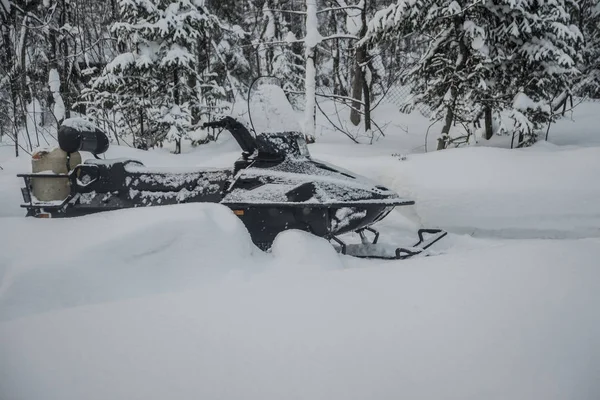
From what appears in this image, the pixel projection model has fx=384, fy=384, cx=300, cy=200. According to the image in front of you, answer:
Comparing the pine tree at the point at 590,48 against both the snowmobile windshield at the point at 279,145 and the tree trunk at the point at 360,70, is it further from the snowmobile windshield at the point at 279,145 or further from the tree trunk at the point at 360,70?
the snowmobile windshield at the point at 279,145

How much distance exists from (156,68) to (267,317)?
28.8 ft

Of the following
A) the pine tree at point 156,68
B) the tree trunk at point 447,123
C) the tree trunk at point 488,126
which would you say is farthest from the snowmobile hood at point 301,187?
the tree trunk at point 488,126

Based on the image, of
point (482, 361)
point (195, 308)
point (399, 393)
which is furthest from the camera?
point (195, 308)

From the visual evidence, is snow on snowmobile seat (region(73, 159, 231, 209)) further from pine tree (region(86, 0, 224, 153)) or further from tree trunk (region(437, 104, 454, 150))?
tree trunk (region(437, 104, 454, 150))

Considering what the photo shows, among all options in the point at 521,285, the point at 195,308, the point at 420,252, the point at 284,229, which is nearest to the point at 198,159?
the point at 284,229

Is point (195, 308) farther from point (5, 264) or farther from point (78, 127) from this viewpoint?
point (78, 127)

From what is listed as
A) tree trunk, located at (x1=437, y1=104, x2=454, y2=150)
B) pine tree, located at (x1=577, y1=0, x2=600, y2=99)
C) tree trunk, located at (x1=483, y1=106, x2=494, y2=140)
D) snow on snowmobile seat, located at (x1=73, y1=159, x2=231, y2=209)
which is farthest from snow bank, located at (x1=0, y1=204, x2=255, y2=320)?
pine tree, located at (x1=577, y1=0, x2=600, y2=99)

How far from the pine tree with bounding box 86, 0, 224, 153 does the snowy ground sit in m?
6.68

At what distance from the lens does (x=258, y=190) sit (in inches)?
134

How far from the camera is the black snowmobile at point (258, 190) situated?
10.9 ft

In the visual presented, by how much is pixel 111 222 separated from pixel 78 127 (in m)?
1.57

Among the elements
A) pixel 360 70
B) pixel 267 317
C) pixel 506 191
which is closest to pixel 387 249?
pixel 506 191

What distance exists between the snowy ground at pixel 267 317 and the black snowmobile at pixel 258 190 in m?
0.39

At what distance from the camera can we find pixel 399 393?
1292 millimetres
